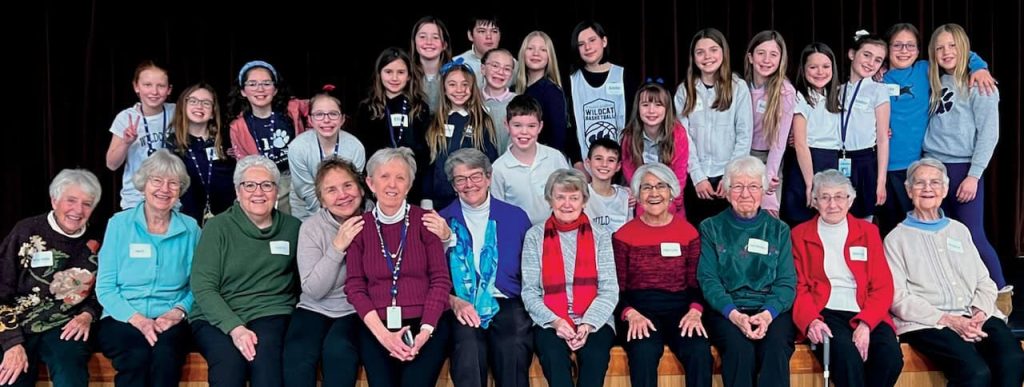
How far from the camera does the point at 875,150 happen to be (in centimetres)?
431

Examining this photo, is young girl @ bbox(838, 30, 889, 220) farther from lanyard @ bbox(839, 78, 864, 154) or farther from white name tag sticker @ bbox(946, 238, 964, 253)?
white name tag sticker @ bbox(946, 238, 964, 253)

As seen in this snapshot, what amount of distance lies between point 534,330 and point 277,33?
332 centimetres

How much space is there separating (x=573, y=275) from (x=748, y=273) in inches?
26.2

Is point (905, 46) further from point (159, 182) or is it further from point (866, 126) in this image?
point (159, 182)

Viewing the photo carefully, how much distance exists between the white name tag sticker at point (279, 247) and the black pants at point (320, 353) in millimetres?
276

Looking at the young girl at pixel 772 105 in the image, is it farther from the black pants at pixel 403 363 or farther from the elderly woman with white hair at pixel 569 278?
the black pants at pixel 403 363

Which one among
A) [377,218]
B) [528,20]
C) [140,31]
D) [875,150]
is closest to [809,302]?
[875,150]

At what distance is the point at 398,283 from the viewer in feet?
11.2

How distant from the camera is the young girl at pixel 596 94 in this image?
446 centimetres

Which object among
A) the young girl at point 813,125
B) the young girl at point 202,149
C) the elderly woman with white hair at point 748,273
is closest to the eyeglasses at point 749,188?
the elderly woman with white hair at point 748,273

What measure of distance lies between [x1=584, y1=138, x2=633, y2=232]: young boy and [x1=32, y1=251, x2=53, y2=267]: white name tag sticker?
2.11 meters

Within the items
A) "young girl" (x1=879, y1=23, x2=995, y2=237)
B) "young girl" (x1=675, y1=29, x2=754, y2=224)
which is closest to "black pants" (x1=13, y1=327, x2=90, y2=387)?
"young girl" (x1=675, y1=29, x2=754, y2=224)

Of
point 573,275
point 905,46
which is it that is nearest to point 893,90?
point 905,46

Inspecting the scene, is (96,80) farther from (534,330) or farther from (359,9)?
(534,330)
